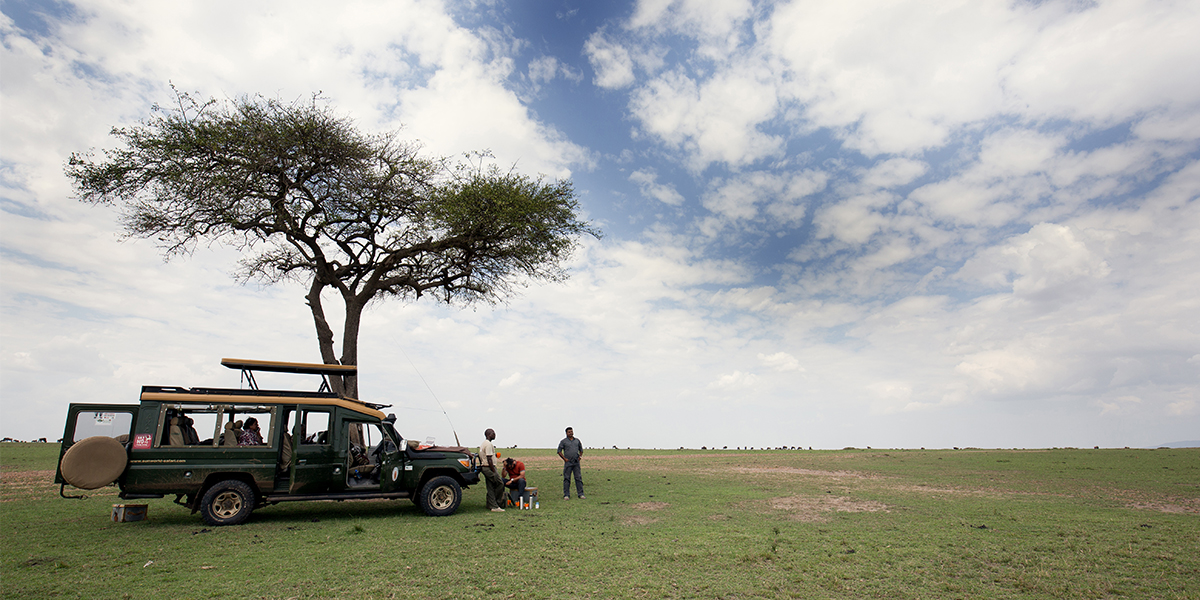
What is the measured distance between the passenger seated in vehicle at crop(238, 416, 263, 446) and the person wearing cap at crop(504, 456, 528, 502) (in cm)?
560

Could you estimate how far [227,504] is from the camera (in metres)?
12.1

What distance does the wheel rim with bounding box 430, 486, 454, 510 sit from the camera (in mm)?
13391

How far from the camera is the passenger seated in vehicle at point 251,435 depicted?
1252 centimetres

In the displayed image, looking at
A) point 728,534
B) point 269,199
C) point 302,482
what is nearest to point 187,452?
point 302,482

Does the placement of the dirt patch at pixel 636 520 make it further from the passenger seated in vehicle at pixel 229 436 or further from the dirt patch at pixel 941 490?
the dirt patch at pixel 941 490

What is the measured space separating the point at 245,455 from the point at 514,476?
19.9 ft

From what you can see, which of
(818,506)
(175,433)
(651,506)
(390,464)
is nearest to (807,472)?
(818,506)

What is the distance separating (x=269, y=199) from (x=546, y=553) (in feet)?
62.2

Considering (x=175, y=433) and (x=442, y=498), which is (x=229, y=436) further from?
(x=442, y=498)

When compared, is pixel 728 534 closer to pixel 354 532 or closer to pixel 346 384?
pixel 354 532

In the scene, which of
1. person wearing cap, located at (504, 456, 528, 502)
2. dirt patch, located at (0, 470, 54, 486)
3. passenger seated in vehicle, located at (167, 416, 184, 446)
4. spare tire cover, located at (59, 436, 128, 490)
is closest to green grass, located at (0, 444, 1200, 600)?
person wearing cap, located at (504, 456, 528, 502)

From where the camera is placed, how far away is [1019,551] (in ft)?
30.5

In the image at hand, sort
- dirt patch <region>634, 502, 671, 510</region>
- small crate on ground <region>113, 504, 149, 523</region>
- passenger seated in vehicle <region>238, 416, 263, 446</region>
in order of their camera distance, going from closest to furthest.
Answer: small crate on ground <region>113, 504, 149, 523</region>, passenger seated in vehicle <region>238, 416, 263, 446</region>, dirt patch <region>634, 502, 671, 510</region>

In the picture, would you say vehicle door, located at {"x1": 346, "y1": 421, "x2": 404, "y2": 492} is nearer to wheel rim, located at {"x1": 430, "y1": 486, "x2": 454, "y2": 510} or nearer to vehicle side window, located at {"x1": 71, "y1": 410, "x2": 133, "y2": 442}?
wheel rim, located at {"x1": 430, "y1": 486, "x2": 454, "y2": 510}
